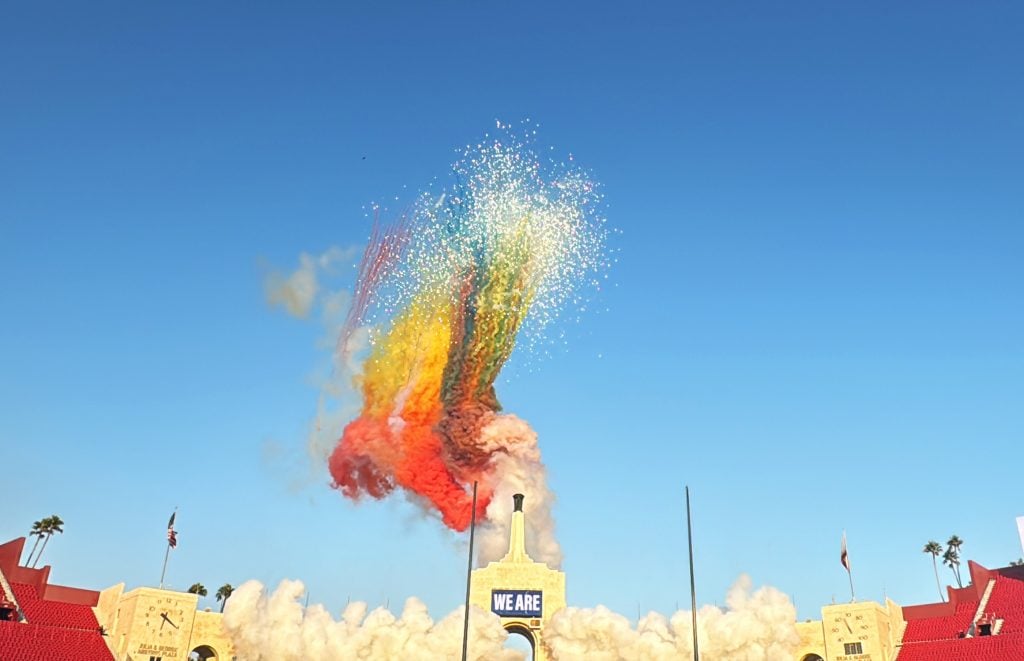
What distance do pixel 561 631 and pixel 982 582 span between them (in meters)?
34.5

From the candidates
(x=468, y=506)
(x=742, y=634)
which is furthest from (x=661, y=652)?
(x=468, y=506)

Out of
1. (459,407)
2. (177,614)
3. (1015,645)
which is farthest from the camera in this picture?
(459,407)

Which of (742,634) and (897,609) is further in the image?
(897,609)

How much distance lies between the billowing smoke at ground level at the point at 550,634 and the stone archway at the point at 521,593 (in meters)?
2.11

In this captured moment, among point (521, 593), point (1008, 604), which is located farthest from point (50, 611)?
point (1008, 604)

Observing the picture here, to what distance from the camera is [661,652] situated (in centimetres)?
5600

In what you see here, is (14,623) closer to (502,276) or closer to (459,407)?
(459,407)

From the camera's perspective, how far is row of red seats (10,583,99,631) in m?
59.9

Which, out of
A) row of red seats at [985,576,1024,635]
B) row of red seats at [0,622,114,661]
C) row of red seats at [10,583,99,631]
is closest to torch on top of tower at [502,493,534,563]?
row of red seats at [0,622,114,661]

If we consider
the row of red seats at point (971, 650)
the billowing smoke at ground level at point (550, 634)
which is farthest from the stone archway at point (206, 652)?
the row of red seats at point (971, 650)

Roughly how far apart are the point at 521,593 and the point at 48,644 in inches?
1344

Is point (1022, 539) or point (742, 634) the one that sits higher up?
point (1022, 539)

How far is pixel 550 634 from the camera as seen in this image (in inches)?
2311

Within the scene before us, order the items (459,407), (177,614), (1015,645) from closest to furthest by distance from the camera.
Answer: (1015,645) → (177,614) → (459,407)
